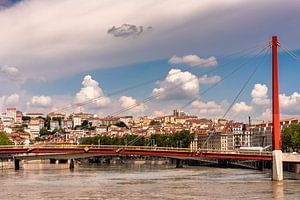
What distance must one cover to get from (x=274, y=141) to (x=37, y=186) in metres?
15.8

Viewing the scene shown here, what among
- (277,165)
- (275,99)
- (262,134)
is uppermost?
(262,134)

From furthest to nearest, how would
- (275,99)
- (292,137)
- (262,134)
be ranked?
(262,134) < (292,137) < (275,99)

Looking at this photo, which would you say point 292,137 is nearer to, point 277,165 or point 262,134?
point 277,165

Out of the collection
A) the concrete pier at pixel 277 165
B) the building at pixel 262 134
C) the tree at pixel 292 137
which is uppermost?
the building at pixel 262 134

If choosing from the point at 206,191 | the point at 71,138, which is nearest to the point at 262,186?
the point at 206,191

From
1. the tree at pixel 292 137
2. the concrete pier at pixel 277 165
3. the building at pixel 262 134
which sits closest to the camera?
the concrete pier at pixel 277 165

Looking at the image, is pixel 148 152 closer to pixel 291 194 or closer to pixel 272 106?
pixel 272 106

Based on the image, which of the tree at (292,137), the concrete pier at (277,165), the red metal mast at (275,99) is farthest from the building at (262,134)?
the concrete pier at (277,165)

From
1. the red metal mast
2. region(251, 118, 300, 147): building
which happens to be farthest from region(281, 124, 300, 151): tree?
region(251, 118, 300, 147): building

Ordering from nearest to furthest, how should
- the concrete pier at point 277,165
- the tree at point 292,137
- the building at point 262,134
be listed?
the concrete pier at point 277,165 → the tree at point 292,137 → the building at point 262,134

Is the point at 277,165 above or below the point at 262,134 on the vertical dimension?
below

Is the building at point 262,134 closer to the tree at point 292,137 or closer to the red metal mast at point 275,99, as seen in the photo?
the tree at point 292,137

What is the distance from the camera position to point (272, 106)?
1740 inches

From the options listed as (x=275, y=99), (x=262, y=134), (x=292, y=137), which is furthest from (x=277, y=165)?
(x=262, y=134)
